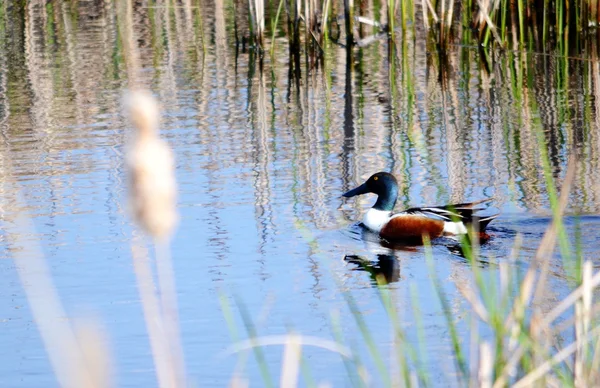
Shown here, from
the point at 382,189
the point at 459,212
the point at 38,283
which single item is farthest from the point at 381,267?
the point at 38,283

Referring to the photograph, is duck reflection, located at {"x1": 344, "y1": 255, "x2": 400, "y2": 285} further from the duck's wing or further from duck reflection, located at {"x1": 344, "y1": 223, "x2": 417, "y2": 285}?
the duck's wing

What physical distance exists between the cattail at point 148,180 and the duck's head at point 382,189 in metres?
5.99

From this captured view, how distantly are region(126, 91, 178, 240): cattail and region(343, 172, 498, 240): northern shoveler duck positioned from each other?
16.5ft

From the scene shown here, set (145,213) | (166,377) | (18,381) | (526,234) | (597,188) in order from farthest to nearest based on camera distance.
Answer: (597,188) < (526,234) < (18,381) < (166,377) < (145,213)

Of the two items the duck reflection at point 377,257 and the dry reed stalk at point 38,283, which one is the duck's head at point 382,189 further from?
the dry reed stalk at point 38,283

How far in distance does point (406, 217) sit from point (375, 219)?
26 centimetres

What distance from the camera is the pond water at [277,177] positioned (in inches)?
201

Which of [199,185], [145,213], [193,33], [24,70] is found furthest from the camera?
[193,33]

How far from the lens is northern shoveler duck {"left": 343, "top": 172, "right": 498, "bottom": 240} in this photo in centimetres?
692

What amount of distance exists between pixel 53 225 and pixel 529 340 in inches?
189

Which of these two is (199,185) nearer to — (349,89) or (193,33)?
(349,89)

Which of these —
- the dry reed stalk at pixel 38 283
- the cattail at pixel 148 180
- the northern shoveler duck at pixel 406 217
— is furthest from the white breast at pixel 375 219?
the cattail at pixel 148 180

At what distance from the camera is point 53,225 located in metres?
7.11

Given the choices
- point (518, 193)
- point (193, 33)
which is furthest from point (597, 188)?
point (193, 33)
